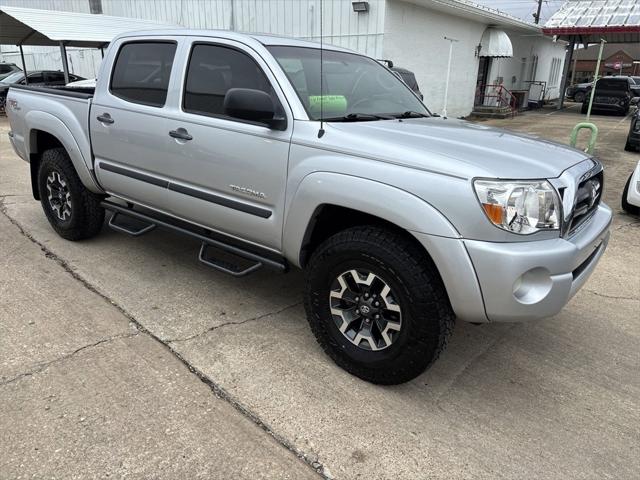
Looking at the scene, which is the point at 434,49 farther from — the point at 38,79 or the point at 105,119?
the point at 105,119

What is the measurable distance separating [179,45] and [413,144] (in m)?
2.08

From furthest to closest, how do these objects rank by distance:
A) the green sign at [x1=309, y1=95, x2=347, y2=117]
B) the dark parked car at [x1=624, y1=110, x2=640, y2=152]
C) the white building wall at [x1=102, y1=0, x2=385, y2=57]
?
the white building wall at [x1=102, y1=0, x2=385, y2=57] < the dark parked car at [x1=624, y1=110, x2=640, y2=152] < the green sign at [x1=309, y1=95, x2=347, y2=117]

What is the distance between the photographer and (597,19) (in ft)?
71.1

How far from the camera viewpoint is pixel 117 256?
472 centimetres

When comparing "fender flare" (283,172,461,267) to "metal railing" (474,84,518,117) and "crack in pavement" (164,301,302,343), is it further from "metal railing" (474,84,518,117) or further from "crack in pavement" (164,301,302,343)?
"metal railing" (474,84,518,117)

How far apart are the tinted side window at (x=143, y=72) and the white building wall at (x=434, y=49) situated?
35.1ft

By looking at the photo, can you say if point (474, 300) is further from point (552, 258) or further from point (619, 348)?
point (619, 348)

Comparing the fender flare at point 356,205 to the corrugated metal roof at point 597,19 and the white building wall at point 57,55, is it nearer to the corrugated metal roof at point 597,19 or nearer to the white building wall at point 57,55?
the white building wall at point 57,55

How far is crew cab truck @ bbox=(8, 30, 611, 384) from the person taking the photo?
2.44m

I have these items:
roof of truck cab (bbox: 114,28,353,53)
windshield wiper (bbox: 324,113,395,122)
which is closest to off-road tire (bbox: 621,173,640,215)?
roof of truck cab (bbox: 114,28,353,53)

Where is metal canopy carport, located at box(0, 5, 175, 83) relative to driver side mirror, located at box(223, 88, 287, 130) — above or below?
above

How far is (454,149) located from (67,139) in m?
3.55

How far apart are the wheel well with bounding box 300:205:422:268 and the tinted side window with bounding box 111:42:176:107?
1.65 m

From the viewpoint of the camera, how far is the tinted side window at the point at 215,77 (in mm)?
3354
